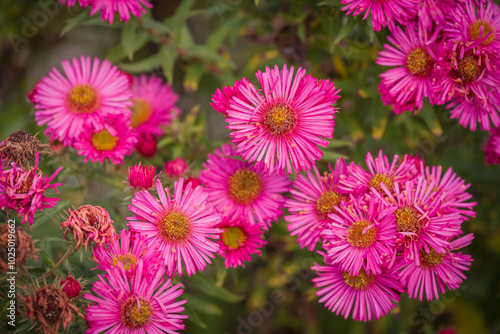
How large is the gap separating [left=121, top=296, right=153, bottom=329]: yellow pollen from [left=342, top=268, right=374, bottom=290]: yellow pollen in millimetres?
714

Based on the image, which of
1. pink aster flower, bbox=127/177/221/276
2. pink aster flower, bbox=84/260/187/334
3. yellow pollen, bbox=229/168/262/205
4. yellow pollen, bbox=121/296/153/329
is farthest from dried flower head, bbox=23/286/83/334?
yellow pollen, bbox=229/168/262/205

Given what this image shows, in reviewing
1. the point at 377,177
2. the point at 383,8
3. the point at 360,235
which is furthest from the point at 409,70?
the point at 360,235

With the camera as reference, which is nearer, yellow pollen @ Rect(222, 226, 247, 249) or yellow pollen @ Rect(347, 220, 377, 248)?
yellow pollen @ Rect(347, 220, 377, 248)

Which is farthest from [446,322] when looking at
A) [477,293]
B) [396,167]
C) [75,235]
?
[75,235]

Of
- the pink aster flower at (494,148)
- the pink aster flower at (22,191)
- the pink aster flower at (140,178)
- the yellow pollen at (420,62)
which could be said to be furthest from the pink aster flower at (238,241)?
the pink aster flower at (494,148)

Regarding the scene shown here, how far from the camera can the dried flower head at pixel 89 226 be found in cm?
143

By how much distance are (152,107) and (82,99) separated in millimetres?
425

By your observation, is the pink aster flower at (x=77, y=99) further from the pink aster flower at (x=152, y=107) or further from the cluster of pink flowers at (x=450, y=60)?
the cluster of pink flowers at (x=450, y=60)

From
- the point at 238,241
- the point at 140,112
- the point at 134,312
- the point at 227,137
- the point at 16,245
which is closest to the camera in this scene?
the point at 16,245

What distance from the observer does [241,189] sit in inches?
69.9

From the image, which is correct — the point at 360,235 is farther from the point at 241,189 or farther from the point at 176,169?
the point at 176,169

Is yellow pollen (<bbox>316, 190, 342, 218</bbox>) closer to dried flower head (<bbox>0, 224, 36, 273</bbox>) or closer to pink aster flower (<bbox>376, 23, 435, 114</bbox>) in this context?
pink aster flower (<bbox>376, 23, 435, 114</bbox>)

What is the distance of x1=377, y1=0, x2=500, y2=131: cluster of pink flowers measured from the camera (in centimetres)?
162

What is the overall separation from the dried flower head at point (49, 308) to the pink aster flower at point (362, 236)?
87 cm
